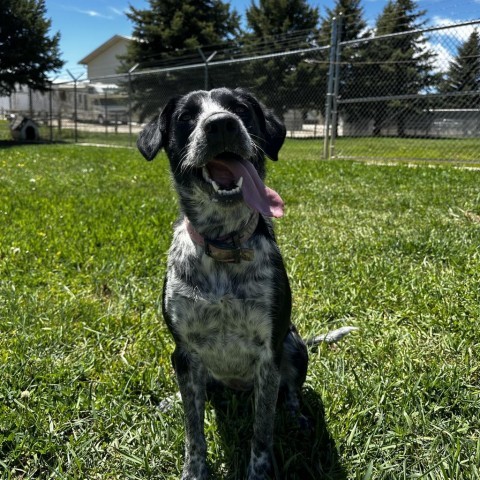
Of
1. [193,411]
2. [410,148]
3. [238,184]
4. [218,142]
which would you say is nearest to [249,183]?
[238,184]

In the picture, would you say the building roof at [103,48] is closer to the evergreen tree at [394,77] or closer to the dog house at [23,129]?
the dog house at [23,129]

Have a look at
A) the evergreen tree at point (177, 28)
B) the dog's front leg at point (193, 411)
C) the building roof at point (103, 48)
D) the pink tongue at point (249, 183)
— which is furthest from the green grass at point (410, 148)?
the building roof at point (103, 48)

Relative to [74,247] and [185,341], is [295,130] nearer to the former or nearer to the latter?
[74,247]

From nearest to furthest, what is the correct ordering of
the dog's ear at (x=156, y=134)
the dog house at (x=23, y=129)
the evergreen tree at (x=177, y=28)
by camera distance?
the dog's ear at (x=156, y=134) < the dog house at (x=23, y=129) < the evergreen tree at (x=177, y=28)

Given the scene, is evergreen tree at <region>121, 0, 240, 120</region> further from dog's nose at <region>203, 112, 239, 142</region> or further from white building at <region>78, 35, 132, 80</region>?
dog's nose at <region>203, 112, 239, 142</region>

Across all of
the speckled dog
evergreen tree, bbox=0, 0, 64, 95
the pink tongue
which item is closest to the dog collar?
the speckled dog

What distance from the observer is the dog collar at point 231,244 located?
1.89 metres

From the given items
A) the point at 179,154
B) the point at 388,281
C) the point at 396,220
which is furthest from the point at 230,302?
the point at 396,220

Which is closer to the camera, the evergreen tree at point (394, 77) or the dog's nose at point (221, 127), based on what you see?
the dog's nose at point (221, 127)

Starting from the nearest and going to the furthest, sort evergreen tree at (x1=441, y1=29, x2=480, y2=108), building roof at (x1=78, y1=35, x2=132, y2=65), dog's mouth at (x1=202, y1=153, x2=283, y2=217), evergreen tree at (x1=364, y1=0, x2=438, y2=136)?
dog's mouth at (x1=202, y1=153, x2=283, y2=217) → evergreen tree at (x1=441, y1=29, x2=480, y2=108) → evergreen tree at (x1=364, y1=0, x2=438, y2=136) → building roof at (x1=78, y1=35, x2=132, y2=65)

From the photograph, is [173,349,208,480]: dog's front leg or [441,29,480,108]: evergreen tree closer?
[173,349,208,480]: dog's front leg

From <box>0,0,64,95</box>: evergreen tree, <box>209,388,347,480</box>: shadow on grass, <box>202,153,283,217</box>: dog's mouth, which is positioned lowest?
<box>209,388,347,480</box>: shadow on grass

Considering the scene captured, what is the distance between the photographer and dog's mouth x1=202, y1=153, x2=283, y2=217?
5.97ft

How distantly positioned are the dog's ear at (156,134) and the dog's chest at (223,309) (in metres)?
0.63
